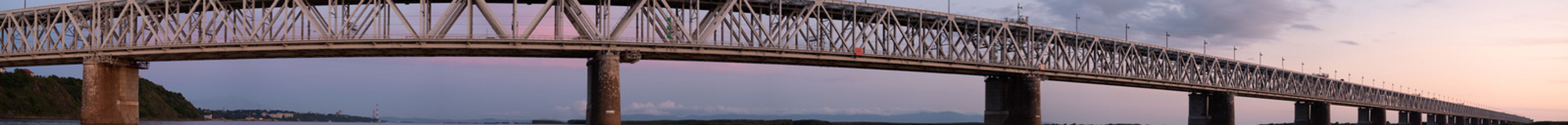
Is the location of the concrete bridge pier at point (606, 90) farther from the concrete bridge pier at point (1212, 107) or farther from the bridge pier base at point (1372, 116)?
the bridge pier base at point (1372, 116)

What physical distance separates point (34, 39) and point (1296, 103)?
394ft

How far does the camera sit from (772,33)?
85.5m

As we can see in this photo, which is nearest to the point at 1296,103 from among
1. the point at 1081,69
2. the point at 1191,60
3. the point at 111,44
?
the point at 1191,60

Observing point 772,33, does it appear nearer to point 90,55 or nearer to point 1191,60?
point 90,55

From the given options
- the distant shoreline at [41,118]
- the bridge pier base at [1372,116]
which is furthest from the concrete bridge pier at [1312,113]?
the distant shoreline at [41,118]

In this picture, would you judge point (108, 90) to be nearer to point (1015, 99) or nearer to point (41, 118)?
point (1015, 99)

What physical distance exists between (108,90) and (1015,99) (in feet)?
177

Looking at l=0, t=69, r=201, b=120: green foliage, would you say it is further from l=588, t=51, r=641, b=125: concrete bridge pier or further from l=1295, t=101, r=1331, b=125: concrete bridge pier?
l=1295, t=101, r=1331, b=125: concrete bridge pier

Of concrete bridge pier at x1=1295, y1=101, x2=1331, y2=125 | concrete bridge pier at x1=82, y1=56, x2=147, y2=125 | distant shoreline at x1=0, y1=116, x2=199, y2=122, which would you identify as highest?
concrete bridge pier at x1=82, y1=56, x2=147, y2=125

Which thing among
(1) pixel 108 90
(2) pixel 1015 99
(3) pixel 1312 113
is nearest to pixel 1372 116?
(3) pixel 1312 113

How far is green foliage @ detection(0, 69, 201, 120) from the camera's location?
17000 centimetres

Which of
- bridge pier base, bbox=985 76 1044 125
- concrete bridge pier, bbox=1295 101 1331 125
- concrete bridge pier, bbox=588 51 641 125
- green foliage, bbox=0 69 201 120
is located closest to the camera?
concrete bridge pier, bbox=588 51 641 125

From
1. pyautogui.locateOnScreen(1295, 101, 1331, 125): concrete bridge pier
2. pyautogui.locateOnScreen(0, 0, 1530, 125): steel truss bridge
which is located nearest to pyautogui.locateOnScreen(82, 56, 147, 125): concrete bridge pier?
pyautogui.locateOnScreen(0, 0, 1530, 125): steel truss bridge

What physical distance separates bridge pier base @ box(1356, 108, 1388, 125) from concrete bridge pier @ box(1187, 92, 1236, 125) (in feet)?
204
